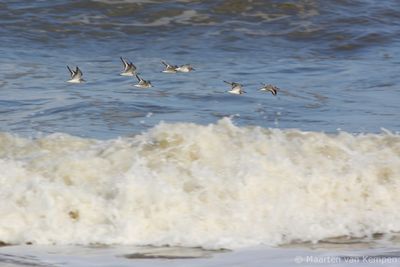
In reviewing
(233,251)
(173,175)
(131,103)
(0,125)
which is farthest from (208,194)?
(131,103)

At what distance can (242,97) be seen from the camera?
36.6 ft

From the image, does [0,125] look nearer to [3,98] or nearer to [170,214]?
[3,98]

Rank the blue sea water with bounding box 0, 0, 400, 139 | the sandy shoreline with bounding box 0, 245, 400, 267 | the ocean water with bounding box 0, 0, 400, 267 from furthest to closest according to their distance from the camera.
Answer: the blue sea water with bounding box 0, 0, 400, 139 → the ocean water with bounding box 0, 0, 400, 267 → the sandy shoreline with bounding box 0, 245, 400, 267

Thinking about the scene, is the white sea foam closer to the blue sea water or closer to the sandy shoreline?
the sandy shoreline

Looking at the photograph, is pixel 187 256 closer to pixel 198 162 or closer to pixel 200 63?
pixel 198 162

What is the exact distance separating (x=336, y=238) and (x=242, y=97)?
4575 mm

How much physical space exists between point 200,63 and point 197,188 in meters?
6.84

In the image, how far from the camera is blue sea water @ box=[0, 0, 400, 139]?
10.0m

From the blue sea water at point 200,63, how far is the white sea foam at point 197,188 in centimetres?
143

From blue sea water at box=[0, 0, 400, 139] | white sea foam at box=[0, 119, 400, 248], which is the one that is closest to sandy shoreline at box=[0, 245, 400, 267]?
white sea foam at box=[0, 119, 400, 248]

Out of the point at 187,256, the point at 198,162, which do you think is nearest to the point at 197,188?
the point at 198,162

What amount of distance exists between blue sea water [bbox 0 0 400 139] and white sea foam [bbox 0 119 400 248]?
1.43 meters

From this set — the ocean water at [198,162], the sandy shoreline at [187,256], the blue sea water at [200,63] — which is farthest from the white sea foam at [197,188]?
the blue sea water at [200,63]

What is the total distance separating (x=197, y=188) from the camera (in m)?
6.98
